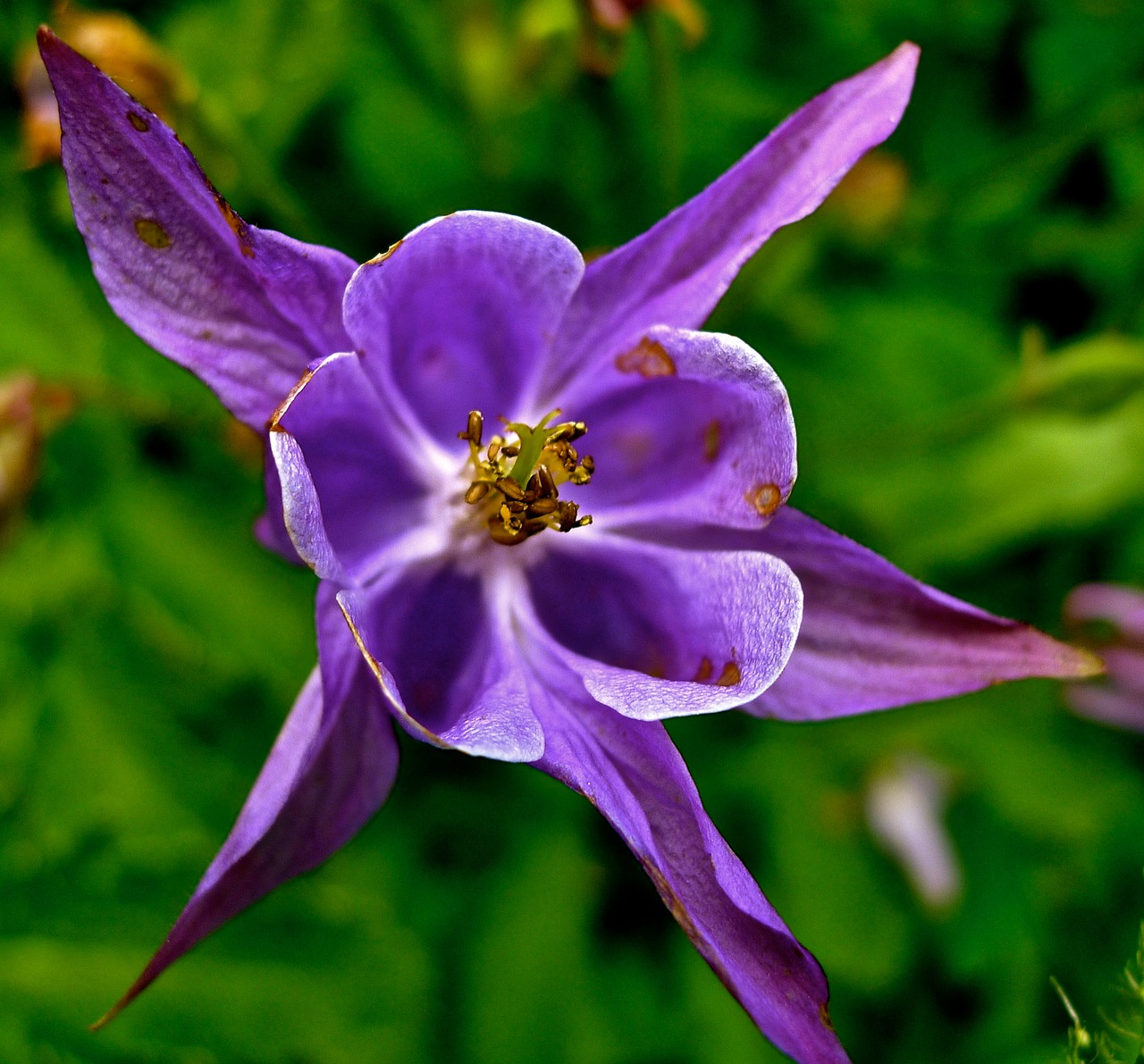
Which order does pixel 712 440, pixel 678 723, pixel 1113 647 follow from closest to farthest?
pixel 712 440, pixel 1113 647, pixel 678 723

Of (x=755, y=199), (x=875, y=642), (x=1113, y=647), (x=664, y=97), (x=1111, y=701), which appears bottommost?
(x=1111, y=701)

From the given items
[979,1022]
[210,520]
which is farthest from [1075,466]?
[210,520]

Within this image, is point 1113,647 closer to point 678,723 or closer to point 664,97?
point 678,723

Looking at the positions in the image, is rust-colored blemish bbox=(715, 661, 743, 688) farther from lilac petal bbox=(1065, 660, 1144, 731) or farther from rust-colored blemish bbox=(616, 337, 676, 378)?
lilac petal bbox=(1065, 660, 1144, 731)

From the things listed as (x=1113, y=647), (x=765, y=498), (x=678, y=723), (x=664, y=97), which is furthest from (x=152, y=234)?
(x=1113, y=647)

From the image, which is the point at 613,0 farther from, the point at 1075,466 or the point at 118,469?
the point at 1075,466

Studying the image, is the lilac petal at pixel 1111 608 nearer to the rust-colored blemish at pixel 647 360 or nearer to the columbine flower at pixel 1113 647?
the columbine flower at pixel 1113 647
